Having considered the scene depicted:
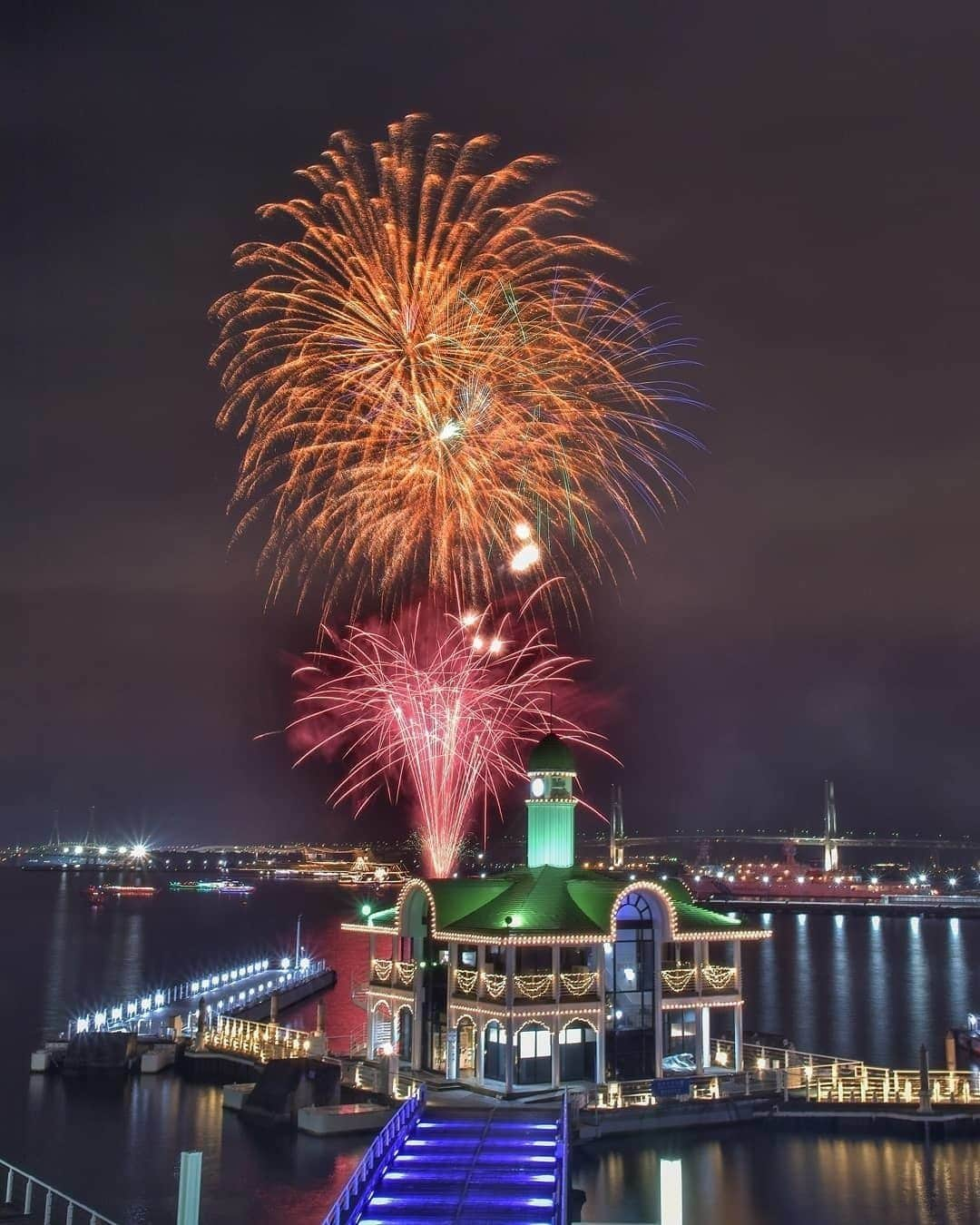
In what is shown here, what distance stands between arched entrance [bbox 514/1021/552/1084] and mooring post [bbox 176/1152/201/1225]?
18996mm

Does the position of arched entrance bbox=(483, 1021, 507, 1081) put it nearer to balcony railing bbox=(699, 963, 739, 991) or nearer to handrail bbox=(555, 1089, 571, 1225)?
handrail bbox=(555, 1089, 571, 1225)

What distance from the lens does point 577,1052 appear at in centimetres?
3903

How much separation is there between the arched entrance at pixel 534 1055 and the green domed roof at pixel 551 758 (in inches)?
345

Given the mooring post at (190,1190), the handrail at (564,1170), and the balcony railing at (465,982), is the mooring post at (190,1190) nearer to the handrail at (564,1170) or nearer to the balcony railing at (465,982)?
the handrail at (564,1170)

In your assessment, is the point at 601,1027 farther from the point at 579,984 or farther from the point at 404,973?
the point at 404,973

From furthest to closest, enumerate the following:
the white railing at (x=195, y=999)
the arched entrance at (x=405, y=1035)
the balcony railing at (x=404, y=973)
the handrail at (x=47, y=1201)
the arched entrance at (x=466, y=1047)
A: the white railing at (x=195, y=999)
the balcony railing at (x=404, y=973)
the arched entrance at (x=405, y=1035)
the arched entrance at (x=466, y=1047)
the handrail at (x=47, y=1201)

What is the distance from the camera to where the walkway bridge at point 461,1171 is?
2542cm

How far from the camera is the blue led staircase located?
83.6 feet

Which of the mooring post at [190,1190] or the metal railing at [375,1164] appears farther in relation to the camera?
the metal railing at [375,1164]

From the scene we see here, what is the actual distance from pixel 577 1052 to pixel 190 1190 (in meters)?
20.9

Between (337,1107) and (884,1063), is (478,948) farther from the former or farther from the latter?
(884,1063)

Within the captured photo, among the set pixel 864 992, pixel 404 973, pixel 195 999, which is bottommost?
pixel 404 973

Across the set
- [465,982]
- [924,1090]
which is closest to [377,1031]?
[465,982]

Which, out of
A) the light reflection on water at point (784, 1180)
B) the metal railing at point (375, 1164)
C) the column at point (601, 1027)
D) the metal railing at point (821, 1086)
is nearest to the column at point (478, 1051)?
the column at point (601, 1027)
